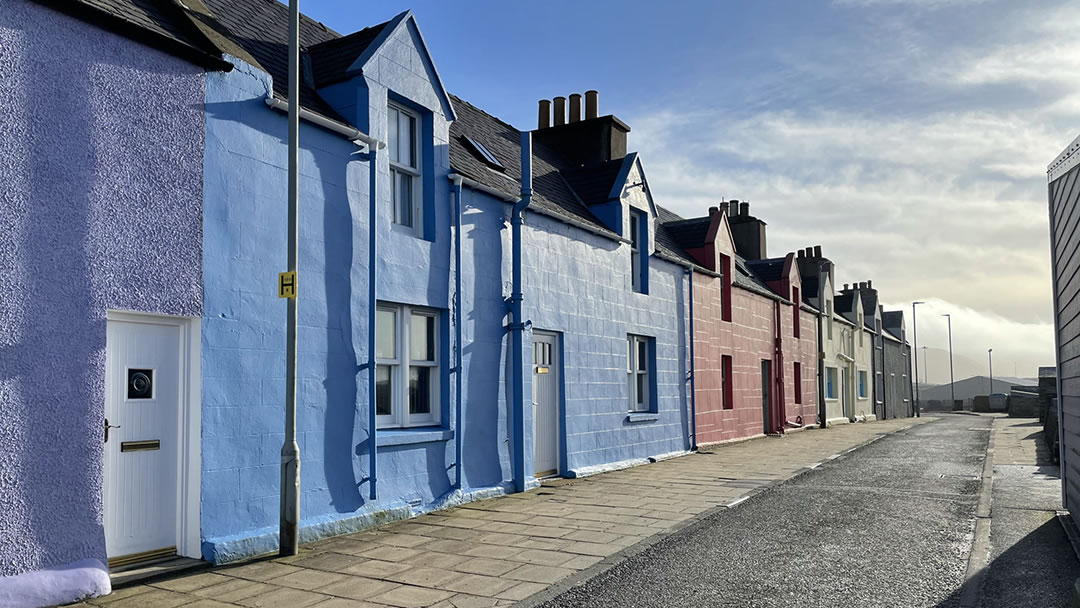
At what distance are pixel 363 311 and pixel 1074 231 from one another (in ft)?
26.5

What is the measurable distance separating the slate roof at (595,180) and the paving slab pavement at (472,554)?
20.3ft

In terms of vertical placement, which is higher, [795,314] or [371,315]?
[795,314]

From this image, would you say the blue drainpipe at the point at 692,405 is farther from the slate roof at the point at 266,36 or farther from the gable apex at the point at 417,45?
the slate roof at the point at 266,36

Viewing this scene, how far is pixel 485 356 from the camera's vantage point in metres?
12.1

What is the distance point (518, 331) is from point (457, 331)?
5.12 ft

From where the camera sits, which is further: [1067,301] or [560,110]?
[560,110]

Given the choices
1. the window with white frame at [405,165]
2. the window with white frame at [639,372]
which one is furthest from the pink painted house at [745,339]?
the window with white frame at [405,165]

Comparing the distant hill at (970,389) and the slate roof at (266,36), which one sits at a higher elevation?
the slate roof at (266,36)

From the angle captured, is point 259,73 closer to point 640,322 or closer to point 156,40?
point 156,40

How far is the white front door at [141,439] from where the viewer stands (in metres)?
7.16

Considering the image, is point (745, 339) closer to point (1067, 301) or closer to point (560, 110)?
point (560, 110)

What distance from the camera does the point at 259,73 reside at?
28.5 feet

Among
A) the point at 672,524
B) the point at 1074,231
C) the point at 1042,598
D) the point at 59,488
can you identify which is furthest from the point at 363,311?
the point at 1074,231

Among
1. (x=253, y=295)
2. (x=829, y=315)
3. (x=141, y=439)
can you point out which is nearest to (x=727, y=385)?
(x=829, y=315)
